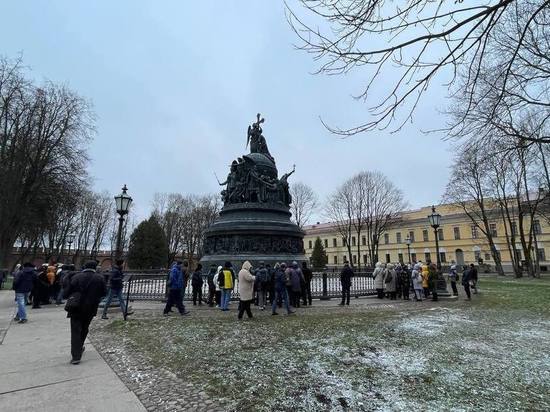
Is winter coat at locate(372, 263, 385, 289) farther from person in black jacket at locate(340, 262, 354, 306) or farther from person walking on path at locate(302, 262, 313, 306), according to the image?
person walking on path at locate(302, 262, 313, 306)

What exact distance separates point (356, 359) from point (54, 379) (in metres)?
4.68

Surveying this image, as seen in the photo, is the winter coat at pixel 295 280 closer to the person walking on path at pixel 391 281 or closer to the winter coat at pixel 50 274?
the person walking on path at pixel 391 281

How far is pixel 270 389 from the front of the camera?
4.71 m

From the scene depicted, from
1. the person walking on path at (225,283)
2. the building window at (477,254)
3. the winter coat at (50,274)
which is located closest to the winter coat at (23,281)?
the winter coat at (50,274)

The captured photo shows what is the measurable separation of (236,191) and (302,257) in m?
6.01

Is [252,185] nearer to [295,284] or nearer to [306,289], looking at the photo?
[306,289]

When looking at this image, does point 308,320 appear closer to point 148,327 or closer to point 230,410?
point 148,327

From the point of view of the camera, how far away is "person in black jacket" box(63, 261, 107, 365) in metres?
6.11

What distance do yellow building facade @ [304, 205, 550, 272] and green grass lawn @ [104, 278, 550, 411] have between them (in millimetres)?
47061

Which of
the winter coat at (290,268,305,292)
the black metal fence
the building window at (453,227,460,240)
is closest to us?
the winter coat at (290,268,305,292)

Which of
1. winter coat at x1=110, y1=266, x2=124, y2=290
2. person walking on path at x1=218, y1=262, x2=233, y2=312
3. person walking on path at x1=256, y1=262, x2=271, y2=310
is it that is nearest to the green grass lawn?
winter coat at x1=110, y1=266, x2=124, y2=290

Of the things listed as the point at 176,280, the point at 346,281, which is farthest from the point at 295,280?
the point at 176,280

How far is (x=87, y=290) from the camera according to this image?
6434 millimetres

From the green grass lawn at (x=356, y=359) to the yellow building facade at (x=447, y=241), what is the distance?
4706 cm
